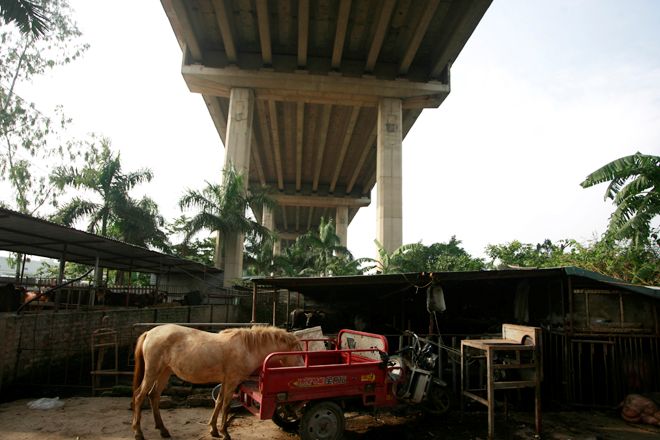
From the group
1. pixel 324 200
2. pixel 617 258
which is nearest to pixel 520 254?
pixel 617 258

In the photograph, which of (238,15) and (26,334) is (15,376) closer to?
(26,334)

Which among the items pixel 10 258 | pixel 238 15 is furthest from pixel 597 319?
pixel 10 258

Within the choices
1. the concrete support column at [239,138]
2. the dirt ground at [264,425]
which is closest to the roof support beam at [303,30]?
the concrete support column at [239,138]

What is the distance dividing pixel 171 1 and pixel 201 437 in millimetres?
18842

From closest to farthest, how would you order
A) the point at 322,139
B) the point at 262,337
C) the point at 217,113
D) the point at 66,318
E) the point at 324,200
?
the point at 262,337 → the point at 66,318 → the point at 217,113 → the point at 322,139 → the point at 324,200

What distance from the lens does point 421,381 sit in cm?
712

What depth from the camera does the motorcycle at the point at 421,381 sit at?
23.2ft

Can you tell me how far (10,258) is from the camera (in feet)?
91.9

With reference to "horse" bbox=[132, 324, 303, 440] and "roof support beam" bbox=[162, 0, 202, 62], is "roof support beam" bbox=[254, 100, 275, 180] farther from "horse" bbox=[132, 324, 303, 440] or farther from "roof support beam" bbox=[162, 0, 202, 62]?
"horse" bbox=[132, 324, 303, 440]

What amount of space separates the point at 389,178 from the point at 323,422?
18.3m

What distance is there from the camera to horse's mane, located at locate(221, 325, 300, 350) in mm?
5984

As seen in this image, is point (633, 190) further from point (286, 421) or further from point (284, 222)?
point (284, 222)

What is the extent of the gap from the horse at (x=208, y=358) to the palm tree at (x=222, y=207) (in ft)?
50.2

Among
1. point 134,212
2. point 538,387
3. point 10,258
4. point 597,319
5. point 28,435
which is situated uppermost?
point 134,212
